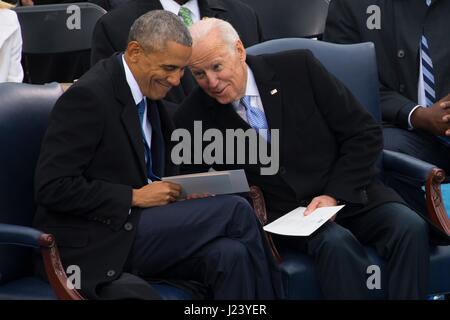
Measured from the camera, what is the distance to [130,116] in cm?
405

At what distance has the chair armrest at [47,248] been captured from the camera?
3.73 m

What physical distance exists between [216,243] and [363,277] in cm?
66

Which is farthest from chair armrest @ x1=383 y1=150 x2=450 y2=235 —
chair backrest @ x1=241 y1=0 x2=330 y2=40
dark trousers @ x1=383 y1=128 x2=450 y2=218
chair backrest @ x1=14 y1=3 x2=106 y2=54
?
chair backrest @ x1=14 y1=3 x2=106 y2=54

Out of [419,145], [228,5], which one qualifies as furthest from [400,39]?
[228,5]

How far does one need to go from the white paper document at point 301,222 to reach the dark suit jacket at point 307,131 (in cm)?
12

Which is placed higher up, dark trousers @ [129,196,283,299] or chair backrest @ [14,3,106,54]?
chair backrest @ [14,3,106,54]

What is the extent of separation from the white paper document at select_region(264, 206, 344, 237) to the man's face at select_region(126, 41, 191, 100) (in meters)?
0.69

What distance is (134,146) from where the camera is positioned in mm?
4043

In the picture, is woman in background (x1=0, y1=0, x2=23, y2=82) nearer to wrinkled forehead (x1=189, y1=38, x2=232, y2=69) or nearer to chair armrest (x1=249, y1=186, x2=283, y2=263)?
wrinkled forehead (x1=189, y1=38, x2=232, y2=69)

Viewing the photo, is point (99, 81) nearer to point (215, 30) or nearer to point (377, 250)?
point (215, 30)

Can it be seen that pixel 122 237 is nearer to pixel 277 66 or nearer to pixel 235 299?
pixel 235 299

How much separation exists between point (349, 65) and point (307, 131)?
1.78 feet

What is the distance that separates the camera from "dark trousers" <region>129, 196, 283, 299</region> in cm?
388

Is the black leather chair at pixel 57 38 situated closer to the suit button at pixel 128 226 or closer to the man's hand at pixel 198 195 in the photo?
the man's hand at pixel 198 195
